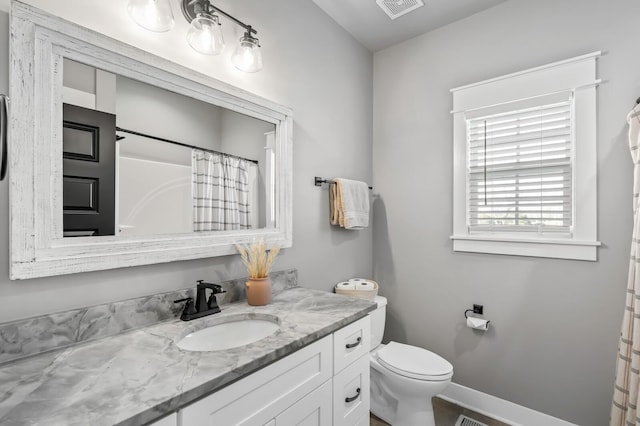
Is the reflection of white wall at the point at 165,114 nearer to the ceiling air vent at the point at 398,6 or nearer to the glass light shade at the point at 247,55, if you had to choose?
the glass light shade at the point at 247,55

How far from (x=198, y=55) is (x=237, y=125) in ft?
1.11

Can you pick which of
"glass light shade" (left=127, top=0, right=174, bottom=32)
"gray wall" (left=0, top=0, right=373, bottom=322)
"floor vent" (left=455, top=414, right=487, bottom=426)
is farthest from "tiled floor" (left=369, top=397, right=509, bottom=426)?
"glass light shade" (left=127, top=0, right=174, bottom=32)

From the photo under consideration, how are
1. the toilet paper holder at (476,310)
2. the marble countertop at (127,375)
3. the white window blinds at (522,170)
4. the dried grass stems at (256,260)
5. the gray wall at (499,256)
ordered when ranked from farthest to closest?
the toilet paper holder at (476,310) → the white window blinds at (522,170) → the gray wall at (499,256) → the dried grass stems at (256,260) → the marble countertop at (127,375)

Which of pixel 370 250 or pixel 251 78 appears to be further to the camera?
pixel 370 250

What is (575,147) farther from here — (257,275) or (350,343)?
(257,275)

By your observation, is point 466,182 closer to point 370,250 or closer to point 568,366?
point 370,250

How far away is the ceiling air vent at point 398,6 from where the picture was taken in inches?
78.1

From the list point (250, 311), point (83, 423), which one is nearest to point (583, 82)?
point (250, 311)

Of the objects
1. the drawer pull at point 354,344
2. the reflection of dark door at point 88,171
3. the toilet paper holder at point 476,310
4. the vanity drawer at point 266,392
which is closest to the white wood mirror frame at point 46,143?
the reflection of dark door at point 88,171

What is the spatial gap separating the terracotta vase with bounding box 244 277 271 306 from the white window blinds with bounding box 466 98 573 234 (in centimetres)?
148

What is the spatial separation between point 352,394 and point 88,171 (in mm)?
1358

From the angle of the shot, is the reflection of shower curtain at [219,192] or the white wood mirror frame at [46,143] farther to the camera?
the reflection of shower curtain at [219,192]

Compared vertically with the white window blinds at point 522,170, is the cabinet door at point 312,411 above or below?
below

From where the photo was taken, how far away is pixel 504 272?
2016 mm
